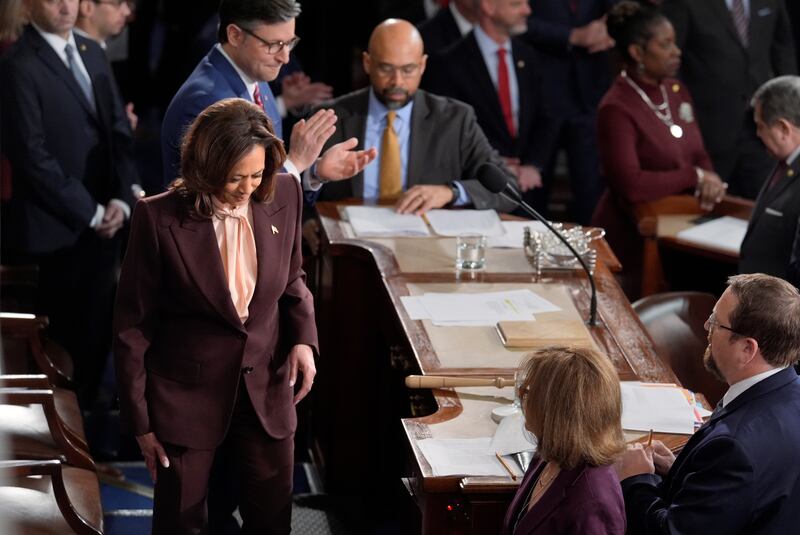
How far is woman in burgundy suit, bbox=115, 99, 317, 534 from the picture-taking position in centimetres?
316

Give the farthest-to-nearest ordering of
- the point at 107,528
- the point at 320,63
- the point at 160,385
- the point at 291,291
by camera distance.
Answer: the point at 320,63 → the point at 107,528 → the point at 291,291 → the point at 160,385

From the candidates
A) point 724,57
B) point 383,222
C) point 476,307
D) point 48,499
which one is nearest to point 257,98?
point 383,222

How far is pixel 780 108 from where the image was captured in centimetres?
462

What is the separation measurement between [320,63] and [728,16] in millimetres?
2223

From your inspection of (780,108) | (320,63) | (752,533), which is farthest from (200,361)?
(320,63)

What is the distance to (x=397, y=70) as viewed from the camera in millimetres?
4910

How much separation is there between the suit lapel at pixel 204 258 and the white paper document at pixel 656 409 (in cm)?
104

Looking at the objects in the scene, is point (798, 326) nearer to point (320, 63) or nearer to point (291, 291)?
point (291, 291)

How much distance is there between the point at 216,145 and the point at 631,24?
3107 millimetres

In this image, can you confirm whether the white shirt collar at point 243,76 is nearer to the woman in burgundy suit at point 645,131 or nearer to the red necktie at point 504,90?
the woman in burgundy suit at point 645,131

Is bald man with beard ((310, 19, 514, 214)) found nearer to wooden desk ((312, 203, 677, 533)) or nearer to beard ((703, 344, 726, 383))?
wooden desk ((312, 203, 677, 533))

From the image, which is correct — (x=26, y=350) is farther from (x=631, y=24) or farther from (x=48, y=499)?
(x=631, y=24)

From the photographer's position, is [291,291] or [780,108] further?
[780,108]

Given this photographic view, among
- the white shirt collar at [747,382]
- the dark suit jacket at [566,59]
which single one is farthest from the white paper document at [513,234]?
the dark suit jacket at [566,59]
